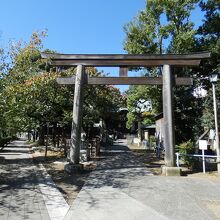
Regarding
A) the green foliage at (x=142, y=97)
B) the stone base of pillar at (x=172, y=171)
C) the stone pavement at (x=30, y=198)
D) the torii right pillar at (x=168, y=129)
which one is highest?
the green foliage at (x=142, y=97)

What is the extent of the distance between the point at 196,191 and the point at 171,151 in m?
3.55

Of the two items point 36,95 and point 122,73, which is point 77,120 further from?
point 36,95

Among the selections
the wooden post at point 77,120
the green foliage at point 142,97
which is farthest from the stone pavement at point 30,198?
the green foliage at point 142,97

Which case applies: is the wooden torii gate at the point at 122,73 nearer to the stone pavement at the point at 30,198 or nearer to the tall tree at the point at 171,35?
the stone pavement at the point at 30,198

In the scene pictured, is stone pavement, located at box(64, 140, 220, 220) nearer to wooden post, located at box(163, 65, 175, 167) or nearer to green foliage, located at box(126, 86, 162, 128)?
wooden post, located at box(163, 65, 175, 167)

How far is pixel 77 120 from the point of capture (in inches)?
541

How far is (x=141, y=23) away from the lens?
25016 mm

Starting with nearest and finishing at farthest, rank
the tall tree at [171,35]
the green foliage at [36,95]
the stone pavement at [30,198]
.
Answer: the stone pavement at [30,198]
the green foliage at [36,95]
the tall tree at [171,35]

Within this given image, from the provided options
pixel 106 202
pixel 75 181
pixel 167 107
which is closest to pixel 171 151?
pixel 167 107

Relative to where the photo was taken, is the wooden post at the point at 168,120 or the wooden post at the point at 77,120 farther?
the wooden post at the point at 77,120

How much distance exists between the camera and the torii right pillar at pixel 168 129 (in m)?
12.8

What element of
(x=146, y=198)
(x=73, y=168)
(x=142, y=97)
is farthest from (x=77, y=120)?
(x=142, y=97)

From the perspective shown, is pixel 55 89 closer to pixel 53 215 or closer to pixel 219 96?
pixel 219 96

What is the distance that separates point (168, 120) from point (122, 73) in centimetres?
310
